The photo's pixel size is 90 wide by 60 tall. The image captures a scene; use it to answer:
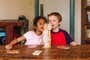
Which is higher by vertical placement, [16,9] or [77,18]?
[16,9]

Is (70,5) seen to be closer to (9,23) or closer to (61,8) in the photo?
(61,8)

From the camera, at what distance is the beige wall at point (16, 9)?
4.64 metres

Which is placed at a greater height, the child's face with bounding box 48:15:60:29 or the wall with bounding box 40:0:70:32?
the wall with bounding box 40:0:70:32

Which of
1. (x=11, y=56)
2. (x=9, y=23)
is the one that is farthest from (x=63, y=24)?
(x=11, y=56)

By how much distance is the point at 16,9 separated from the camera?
4.67 metres

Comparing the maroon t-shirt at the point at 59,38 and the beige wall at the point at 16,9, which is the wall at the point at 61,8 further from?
the maroon t-shirt at the point at 59,38

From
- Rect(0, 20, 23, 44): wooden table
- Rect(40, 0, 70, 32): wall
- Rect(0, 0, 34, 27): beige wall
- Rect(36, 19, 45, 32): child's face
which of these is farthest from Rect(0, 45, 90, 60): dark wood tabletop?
Rect(0, 0, 34, 27): beige wall

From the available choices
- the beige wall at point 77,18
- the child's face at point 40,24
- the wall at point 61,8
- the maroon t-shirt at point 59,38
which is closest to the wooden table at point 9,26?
Answer: the wall at point 61,8

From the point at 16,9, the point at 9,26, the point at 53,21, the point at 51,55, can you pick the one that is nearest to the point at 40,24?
the point at 53,21

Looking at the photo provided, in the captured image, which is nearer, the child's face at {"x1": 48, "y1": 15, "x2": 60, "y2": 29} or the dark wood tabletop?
the dark wood tabletop

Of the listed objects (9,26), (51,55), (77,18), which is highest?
(77,18)

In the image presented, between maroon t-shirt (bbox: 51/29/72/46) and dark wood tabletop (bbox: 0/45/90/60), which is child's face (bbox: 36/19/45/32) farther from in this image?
dark wood tabletop (bbox: 0/45/90/60)

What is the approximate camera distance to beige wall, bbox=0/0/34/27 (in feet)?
15.2

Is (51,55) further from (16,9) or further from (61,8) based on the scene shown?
(16,9)
